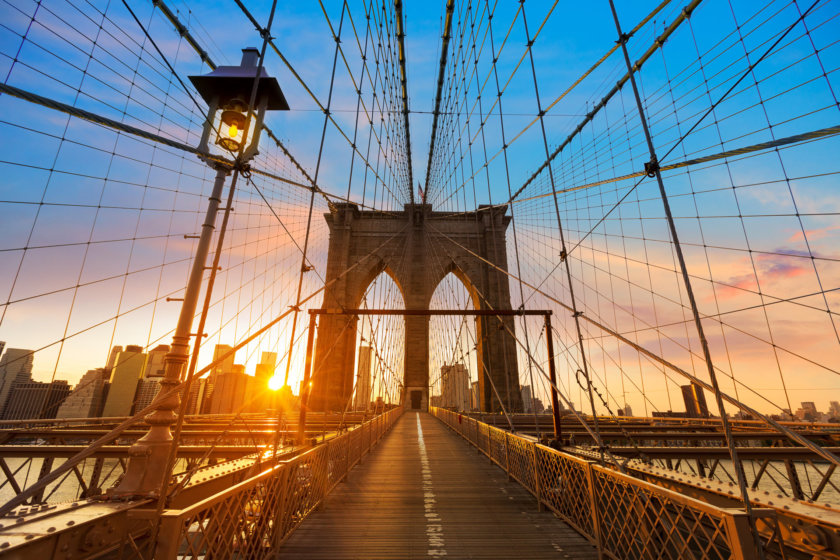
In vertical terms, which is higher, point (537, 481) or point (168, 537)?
point (168, 537)

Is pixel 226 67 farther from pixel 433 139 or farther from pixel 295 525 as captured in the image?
pixel 433 139

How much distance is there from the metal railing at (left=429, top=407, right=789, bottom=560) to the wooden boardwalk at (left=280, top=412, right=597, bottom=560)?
0.75ft

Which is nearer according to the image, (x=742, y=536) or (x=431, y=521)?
(x=742, y=536)

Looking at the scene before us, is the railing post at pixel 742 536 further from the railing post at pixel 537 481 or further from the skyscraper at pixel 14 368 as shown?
the skyscraper at pixel 14 368

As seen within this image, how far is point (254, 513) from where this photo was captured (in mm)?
2842

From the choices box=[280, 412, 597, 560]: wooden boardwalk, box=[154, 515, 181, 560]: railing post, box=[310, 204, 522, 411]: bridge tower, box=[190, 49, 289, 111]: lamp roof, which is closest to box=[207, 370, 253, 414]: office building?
box=[310, 204, 522, 411]: bridge tower

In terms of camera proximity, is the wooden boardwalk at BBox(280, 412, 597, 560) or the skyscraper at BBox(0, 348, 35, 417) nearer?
the wooden boardwalk at BBox(280, 412, 597, 560)

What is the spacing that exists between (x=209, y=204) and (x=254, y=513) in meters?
3.55

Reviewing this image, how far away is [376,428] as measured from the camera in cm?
999

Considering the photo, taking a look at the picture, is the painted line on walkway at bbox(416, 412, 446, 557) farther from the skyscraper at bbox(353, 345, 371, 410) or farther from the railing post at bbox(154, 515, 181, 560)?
the skyscraper at bbox(353, 345, 371, 410)

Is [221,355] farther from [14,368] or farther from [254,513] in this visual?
[14,368]

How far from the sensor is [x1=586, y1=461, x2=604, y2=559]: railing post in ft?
9.72

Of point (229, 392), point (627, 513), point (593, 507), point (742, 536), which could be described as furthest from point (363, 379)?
point (742, 536)

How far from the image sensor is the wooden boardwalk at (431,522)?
3205 mm
